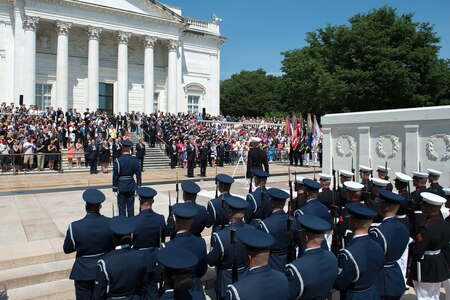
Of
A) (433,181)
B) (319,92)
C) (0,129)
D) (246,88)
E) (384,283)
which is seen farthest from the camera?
(246,88)

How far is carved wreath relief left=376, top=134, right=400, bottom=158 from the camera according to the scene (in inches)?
429

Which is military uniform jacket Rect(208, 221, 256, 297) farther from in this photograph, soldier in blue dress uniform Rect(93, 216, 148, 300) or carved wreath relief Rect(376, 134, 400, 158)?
carved wreath relief Rect(376, 134, 400, 158)

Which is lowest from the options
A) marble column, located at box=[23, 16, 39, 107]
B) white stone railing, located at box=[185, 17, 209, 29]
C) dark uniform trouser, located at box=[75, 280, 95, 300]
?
dark uniform trouser, located at box=[75, 280, 95, 300]

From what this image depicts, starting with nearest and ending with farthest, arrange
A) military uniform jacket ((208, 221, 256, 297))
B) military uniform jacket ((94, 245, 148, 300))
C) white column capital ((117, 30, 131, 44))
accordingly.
Result: military uniform jacket ((94, 245, 148, 300)) < military uniform jacket ((208, 221, 256, 297)) < white column capital ((117, 30, 131, 44))

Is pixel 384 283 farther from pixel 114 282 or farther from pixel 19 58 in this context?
pixel 19 58

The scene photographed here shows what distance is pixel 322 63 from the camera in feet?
143

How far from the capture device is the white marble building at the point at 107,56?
108 feet

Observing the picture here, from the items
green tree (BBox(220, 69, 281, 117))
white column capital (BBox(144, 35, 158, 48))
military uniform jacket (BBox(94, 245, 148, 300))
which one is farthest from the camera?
green tree (BBox(220, 69, 281, 117))

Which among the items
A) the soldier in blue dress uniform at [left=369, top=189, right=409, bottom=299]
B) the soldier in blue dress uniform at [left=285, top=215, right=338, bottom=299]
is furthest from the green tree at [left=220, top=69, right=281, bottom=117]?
the soldier in blue dress uniform at [left=285, top=215, right=338, bottom=299]

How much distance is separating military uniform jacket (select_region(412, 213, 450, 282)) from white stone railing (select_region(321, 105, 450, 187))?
5521mm

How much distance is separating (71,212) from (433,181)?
950cm

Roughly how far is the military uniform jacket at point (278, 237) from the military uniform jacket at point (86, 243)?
6.68 ft

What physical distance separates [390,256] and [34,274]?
18.7ft

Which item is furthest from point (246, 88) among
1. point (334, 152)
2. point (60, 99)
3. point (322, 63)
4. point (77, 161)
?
point (334, 152)
